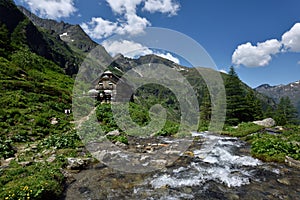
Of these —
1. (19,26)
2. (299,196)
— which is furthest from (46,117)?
(19,26)

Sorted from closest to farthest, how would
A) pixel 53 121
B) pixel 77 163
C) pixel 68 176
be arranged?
pixel 68 176, pixel 77 163, pixel 53 121

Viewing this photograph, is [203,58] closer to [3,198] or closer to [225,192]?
[225,192]

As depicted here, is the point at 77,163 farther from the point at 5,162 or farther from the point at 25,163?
the point at 5,162

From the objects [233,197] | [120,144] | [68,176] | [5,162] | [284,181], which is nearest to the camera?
[233,197]

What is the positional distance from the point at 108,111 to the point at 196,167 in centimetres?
1495

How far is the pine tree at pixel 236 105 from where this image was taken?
43681mm

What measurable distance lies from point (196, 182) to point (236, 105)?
39.2m

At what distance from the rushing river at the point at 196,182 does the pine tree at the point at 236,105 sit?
33.8 m

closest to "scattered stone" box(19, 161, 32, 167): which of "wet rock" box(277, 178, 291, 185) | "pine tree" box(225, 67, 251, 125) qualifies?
"wet rock" box(277, 178, 291, 185)

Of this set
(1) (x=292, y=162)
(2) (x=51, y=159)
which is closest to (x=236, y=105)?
(1) (x=292, y=162)

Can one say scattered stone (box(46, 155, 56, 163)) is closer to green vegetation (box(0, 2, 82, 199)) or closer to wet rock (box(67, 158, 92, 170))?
green vegetation (box(0, 2, 82, 199))

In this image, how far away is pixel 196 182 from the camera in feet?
29.5

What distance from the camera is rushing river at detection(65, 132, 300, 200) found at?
7.86 metres

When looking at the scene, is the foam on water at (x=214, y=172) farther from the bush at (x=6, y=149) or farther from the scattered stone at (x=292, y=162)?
the bush at (x=6, y=149)
